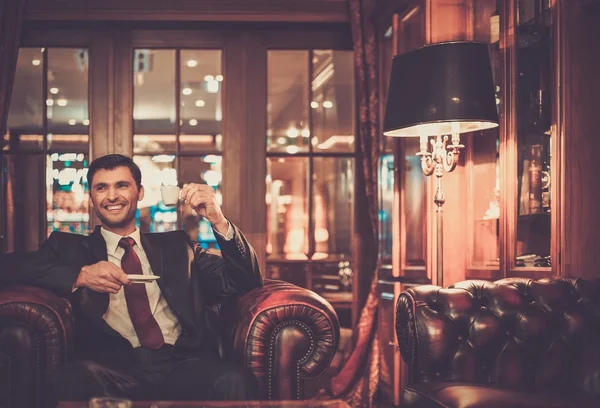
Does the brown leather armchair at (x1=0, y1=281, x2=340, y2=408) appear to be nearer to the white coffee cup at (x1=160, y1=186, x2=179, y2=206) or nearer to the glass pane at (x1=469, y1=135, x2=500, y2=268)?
the white coffee cup at (x1=160, y1=186, x2=179, y2=206)

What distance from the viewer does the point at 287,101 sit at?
481 cm

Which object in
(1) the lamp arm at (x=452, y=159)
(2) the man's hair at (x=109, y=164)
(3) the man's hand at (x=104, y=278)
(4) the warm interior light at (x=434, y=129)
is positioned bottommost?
(3) the man's hand at (x=104, y=278)

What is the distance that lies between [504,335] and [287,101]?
2.48 metres

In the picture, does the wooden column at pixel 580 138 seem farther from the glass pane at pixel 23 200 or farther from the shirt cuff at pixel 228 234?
the glass pane at pixel 23 200

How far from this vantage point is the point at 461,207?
3.92 meters

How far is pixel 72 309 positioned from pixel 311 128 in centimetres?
228

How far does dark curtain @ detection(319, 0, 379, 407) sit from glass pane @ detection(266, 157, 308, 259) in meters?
0.33

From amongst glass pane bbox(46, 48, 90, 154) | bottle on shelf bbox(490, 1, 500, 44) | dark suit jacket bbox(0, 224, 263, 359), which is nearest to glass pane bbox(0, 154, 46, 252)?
glass pane bbox(46, 48, 90, 154)

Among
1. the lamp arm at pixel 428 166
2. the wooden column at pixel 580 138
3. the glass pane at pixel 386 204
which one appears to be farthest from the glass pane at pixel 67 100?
the wooden column at pixel 580 138

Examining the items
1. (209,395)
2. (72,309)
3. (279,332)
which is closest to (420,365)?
(279,332)

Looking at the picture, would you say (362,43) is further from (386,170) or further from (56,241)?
(56,241)

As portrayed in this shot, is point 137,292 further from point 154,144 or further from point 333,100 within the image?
point 333,100

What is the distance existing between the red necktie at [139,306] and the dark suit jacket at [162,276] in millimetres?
61

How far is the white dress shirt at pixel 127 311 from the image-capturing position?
2.89 meters
